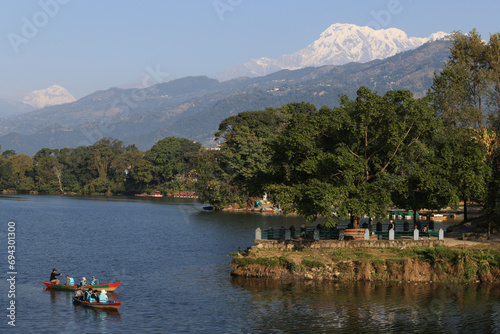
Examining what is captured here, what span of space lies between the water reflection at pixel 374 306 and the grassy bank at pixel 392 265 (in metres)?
1.17

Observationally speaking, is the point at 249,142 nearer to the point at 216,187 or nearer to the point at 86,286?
the point at 216,187

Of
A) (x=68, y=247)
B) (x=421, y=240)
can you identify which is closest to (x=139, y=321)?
(x=421, y=240)

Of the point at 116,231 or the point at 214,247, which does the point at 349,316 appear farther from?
the point at 116,231

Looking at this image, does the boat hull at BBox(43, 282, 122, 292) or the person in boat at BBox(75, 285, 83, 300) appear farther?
the boat hull at BBox(43, 282, 122, 292)

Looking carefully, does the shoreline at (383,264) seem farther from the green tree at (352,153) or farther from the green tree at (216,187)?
the green tree at (216,187)

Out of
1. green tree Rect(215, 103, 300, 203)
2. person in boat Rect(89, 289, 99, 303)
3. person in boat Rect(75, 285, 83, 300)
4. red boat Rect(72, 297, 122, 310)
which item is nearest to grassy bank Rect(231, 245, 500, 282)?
red boat Rect(72, 297, 122, 310)

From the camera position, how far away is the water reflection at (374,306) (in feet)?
122

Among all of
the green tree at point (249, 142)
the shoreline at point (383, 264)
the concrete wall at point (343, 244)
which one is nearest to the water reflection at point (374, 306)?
the shoreline at point (383, 264)

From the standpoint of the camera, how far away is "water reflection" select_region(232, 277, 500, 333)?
122 ft

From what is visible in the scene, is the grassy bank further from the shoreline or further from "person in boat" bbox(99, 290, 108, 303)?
"person in boat" bbox(99, 290, 108, 303)

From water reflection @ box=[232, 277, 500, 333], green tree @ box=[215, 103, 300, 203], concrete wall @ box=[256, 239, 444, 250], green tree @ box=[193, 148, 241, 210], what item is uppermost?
green tree @ box=[215, 103, 300, 203]

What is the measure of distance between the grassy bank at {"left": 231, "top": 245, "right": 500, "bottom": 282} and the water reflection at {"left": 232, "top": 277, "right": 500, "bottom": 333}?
3.82 feet

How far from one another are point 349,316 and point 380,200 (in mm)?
15216

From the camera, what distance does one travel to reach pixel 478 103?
76.8 m
